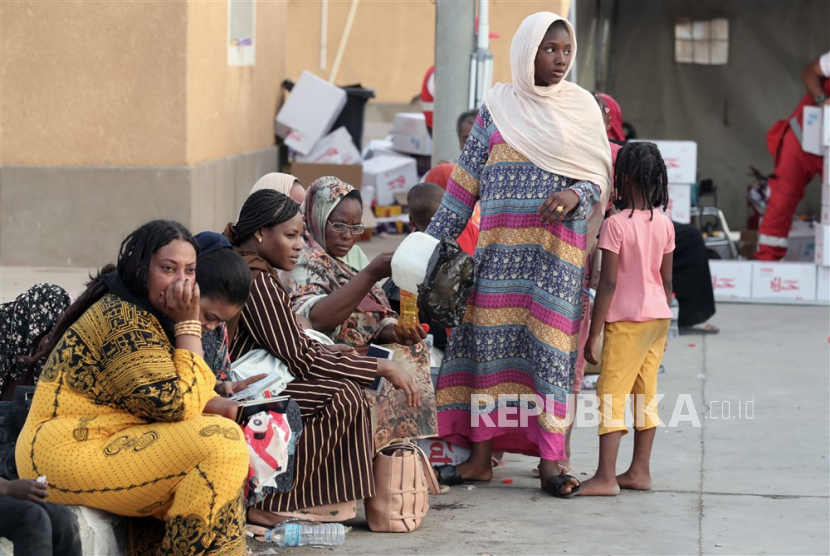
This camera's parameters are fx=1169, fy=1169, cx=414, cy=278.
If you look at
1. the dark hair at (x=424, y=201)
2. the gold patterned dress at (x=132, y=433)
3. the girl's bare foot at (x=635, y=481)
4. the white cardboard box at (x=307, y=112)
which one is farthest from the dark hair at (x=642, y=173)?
the white cardboard box at (x=307, y=112)

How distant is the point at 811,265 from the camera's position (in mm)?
9312

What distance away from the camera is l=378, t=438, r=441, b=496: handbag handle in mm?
4262

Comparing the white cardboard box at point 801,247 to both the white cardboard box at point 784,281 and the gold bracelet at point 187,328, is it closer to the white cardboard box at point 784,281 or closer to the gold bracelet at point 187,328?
the white cardboard box at point 784,281

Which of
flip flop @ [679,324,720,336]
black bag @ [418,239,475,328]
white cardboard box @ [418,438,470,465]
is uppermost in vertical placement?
black bag @ [418,239,475,328]

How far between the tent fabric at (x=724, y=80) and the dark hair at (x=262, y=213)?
917cm

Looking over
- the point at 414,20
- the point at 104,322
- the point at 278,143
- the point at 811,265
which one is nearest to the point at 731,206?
the point at 811,265

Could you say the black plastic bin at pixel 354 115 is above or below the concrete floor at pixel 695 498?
above

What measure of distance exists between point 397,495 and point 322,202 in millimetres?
1234

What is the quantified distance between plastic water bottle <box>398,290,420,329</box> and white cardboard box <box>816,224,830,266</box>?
563 centimetres

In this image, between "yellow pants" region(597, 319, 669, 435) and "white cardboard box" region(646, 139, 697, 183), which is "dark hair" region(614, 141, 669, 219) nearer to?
"yellow pants" region(597, 319, 669, 435)

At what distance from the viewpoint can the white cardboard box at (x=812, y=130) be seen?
376 inches

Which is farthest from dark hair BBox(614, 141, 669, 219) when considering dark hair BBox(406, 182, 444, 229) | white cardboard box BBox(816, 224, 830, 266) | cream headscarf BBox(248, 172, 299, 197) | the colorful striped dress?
white cardboard box BBox(816, 224, 830, 266)

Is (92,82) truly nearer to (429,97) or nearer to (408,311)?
(429,97)

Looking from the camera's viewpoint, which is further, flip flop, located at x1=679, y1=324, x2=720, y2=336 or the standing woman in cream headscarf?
flip flop, located at x1=679, y1=324, x2=720, y2=336
